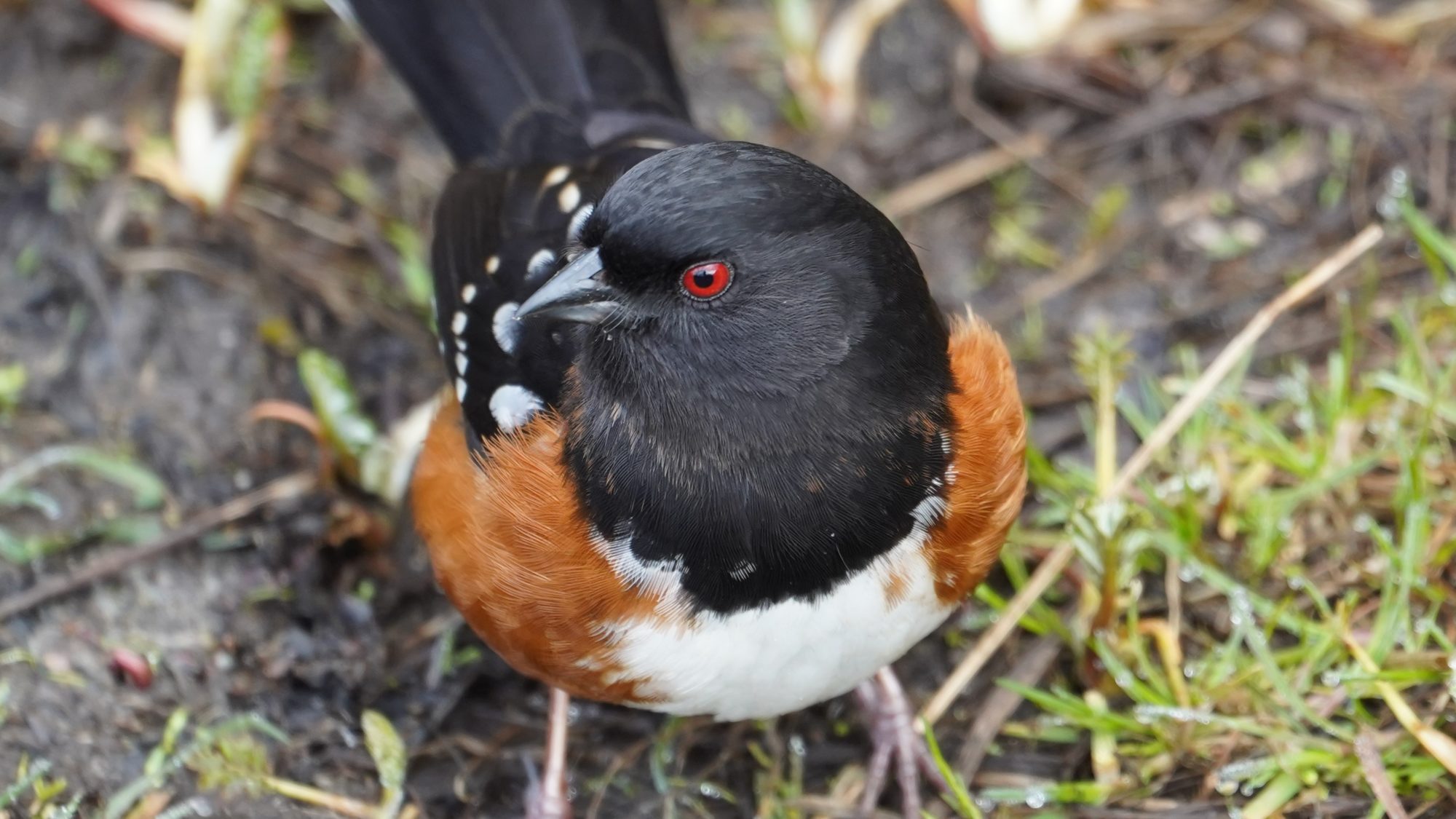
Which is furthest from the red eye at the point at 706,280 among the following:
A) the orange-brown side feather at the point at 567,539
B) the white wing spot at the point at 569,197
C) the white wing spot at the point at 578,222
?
the white wing spot at the point at 569,197

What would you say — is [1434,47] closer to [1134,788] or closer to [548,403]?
[1134,788]

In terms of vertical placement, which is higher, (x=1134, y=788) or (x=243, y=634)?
(x=243, y=634)

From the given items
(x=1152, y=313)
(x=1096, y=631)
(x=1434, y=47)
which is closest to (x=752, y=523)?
(x=1096, y=631)

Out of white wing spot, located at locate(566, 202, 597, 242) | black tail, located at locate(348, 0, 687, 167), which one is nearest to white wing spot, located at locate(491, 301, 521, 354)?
white wing spot, located at locate(566, 202, 597, 242)

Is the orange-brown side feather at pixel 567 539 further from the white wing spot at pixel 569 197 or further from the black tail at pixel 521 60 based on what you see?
the black tail at pixel 521 60

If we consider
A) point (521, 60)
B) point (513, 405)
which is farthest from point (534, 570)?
point (521, 60)

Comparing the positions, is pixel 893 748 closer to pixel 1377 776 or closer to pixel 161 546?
pixel 1377 776

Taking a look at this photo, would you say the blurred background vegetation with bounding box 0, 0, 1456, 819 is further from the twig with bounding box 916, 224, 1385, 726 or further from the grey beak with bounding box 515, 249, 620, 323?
the grey beak with bounding box 515, 249, 620, 323
